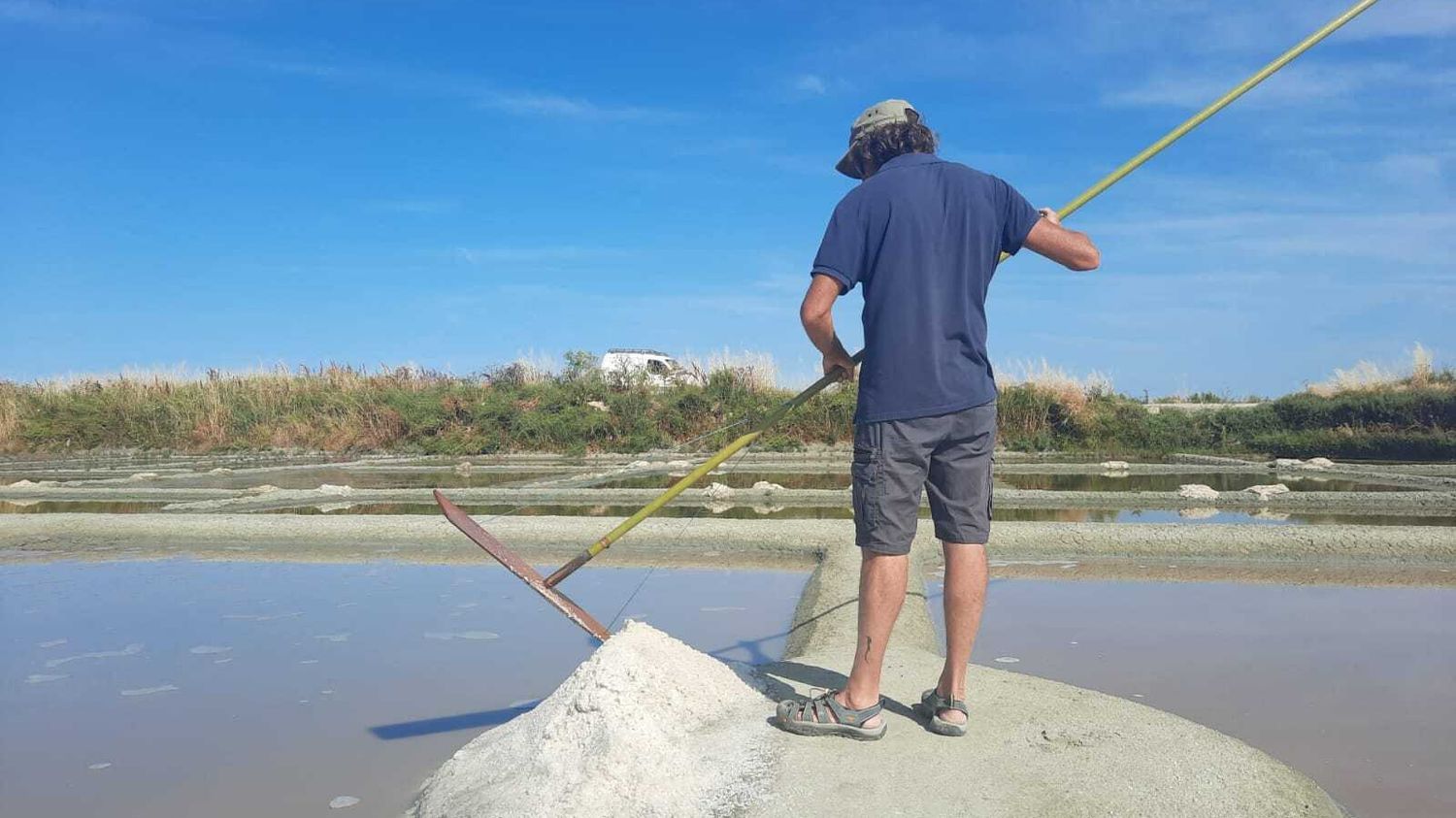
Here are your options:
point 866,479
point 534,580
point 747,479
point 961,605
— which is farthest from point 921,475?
point 747,479

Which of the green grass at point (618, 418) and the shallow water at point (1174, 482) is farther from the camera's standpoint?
the green grass at point (618, 418)

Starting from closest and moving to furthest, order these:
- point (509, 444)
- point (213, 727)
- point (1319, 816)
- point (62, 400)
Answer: point (1319, 816) → point (213, 727) → point (509, 444) → point (62, 400)

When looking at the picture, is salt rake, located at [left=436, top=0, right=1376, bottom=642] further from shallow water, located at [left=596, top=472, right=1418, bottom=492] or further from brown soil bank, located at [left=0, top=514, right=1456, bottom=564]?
shallow water, located at [left=596, top=472, right=1418, bottom=492]

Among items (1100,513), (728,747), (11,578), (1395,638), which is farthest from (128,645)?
(1100,513)

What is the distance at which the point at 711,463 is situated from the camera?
2221 millimetres

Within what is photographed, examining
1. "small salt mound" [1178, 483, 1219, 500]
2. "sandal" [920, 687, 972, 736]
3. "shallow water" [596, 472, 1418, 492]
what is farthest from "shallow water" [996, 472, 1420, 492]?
"sandal" [920, 687, 972, 736]

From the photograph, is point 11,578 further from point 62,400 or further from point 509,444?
point 62,400

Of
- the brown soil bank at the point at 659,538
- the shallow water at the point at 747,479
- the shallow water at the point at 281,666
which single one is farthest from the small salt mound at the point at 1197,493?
the shallow water at the point at 281,666

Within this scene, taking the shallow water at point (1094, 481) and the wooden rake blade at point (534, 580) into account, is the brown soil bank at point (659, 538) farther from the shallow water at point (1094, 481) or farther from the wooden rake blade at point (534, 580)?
the shallow water at point (1094, 481)

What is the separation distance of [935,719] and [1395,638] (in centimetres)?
184

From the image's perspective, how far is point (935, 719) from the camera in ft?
6.39

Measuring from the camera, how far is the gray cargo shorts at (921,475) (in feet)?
6.40

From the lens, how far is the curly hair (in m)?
2.11

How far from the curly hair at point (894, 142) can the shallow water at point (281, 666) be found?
1512 mm
